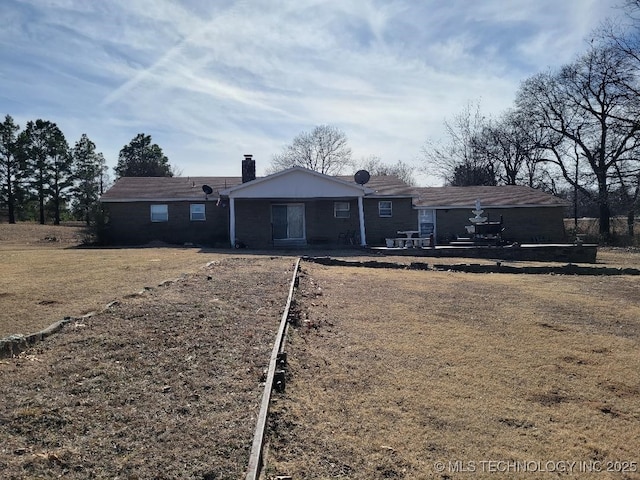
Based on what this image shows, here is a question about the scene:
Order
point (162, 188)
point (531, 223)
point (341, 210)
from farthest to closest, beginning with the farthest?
1. point (531, 223)
2. point (162, 188)
3. point (341, 210)

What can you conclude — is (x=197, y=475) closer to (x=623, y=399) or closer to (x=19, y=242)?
(x=623, y=399)

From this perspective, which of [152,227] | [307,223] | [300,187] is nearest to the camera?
[300,187]

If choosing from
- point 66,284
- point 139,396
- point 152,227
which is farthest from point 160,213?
point 139,396

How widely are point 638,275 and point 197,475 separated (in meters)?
15.3

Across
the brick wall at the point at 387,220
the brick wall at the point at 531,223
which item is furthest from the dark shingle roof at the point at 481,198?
the brick wall at the point at 387,220

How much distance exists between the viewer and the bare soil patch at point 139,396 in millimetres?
3182

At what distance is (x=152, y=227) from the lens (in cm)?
2647

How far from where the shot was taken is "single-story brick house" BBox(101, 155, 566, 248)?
23906mm

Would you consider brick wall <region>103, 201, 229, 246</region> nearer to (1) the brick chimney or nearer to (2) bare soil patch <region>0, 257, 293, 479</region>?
(1) the brick chimney

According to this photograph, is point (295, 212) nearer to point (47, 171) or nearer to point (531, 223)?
point (531, 223)

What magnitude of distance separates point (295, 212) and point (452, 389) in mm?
21488

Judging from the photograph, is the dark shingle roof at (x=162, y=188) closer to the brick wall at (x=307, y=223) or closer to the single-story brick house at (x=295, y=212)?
the single-story brick house at (x=295, y=212)

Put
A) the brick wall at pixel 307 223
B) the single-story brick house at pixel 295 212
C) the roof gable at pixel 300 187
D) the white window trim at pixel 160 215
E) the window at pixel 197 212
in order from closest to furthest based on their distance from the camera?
the roof gable at pixel 300 187, the single-story brick house at pixel 295 212, the brick wall at pixel 307 223, the white window trim at pixel 160 215, the window at pixel 197 212

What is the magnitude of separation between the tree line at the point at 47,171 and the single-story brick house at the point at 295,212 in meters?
15.6
